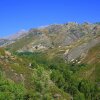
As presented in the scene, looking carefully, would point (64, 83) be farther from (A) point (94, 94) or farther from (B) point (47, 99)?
(B) point (47, 99)

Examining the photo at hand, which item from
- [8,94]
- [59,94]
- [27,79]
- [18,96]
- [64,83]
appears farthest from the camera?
[64,83]

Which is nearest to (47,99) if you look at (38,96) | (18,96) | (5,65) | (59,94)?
(38,96)

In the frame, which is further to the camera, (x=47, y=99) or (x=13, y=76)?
(x=13, y=76)

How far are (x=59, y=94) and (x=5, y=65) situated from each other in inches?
1652

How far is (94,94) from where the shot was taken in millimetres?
199375

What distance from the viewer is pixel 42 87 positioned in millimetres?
106875

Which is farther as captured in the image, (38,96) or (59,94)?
(59,94)

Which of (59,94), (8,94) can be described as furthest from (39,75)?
(59,94)

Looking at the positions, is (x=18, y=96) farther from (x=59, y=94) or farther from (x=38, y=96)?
(x=59, y=94)

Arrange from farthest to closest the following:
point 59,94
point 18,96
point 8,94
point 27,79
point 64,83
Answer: point 64,83 → point 27,79 → point 59,94 → point 18,96 → point 8,94

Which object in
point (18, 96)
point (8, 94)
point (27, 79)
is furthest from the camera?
point (27, 79)

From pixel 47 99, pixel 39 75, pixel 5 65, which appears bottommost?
pixel 47 99

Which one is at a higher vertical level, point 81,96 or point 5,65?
point 5,65

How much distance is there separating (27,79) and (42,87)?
250 feet
